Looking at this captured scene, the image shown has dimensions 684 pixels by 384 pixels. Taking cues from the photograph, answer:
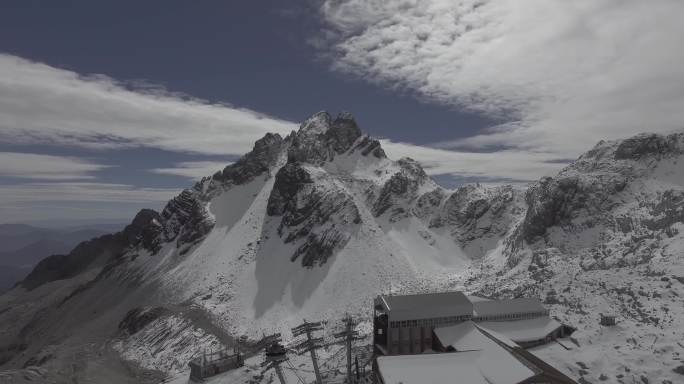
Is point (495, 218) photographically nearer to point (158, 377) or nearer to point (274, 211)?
point (274, 211)

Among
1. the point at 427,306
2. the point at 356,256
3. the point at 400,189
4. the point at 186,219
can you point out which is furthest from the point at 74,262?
the point at 427,306

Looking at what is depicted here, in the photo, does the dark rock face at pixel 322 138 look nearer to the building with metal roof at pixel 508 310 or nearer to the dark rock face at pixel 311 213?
the dark rock face at pixel 311 213

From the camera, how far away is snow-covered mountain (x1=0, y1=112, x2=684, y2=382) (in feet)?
169

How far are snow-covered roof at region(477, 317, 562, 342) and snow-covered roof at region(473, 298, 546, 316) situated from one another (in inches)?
46.0

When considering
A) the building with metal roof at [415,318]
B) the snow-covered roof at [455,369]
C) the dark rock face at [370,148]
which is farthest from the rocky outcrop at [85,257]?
the snow-covered roof at [455,369]

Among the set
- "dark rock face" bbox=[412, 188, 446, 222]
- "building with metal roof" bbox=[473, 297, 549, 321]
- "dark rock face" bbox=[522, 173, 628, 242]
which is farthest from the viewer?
"dark rock face" bbox=[412, 188, 446, 222]

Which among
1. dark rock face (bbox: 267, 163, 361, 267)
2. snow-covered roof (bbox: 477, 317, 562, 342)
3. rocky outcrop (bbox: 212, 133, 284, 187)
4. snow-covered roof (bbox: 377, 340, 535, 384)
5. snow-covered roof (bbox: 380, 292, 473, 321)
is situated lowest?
snow-covered roof (bbox: 477, 317, 562, 342)

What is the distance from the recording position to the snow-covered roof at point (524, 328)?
1789 inches

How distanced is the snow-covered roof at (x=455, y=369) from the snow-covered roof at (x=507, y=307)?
14.0 meters

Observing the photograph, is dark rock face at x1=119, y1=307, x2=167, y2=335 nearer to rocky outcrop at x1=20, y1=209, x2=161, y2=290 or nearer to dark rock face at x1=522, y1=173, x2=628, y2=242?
dark rock face at x1=522, y1=173, x2=628, y2=242

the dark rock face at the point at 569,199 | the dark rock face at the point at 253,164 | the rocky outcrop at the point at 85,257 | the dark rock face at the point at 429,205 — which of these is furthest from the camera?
the rocky outcrop at the point at 85,257

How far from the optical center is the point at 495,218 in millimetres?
102375

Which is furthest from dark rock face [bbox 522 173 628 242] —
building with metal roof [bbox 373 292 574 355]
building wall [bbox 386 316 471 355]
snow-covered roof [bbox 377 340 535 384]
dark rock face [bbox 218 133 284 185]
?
dark rock face [bbox 218 133 284 185]

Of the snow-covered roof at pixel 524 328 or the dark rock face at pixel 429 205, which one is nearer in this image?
the snow-covered roof at pixel 524 328
